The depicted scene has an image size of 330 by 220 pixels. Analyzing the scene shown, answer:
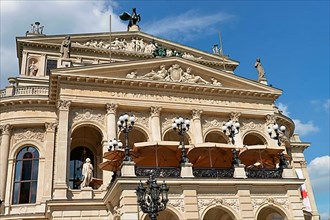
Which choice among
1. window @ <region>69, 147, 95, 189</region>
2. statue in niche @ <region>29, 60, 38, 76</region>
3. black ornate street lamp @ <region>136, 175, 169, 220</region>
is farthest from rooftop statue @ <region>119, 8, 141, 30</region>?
black ornate street lamp @ <region>136, 175, 169, 220</region>

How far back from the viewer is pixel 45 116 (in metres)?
28.8

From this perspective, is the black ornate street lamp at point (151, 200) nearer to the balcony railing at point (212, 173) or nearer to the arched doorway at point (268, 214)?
the balcony railing at point (212, 173)

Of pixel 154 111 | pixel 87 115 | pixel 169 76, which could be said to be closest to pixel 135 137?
pixel 154 111

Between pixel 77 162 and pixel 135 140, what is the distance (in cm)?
471

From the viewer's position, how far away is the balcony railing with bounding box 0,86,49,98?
29356 mm

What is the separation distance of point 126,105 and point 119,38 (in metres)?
12.7

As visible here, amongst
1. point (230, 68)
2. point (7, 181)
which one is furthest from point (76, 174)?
point (230, 68)

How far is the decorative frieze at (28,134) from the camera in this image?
1118 inches

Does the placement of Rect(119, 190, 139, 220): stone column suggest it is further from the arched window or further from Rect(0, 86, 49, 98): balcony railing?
Rect(0, 86, 49, 98): balcony railing

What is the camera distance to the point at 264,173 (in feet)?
69.9

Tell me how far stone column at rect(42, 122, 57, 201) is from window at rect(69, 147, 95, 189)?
175 centimetres

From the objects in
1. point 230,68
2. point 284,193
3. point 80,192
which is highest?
point 230,68

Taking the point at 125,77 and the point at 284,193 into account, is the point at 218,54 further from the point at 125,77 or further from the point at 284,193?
the point at 284,193

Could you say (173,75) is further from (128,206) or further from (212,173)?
(128,206)
